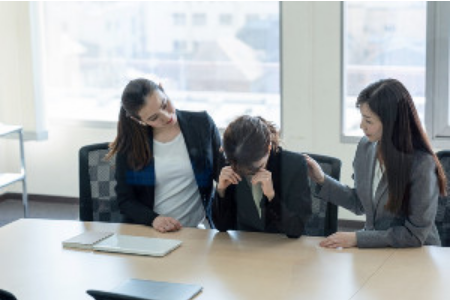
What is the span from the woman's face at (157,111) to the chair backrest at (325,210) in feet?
1.90

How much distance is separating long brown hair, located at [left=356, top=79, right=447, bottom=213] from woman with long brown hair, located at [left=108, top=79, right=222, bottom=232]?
0.72 meters

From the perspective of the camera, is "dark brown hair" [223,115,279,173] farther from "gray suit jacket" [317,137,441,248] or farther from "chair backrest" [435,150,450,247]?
"chair backrest" [435,150,450,247]

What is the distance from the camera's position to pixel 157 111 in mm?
3020

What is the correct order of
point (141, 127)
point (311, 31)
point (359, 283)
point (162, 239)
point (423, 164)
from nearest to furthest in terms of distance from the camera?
point (359, 283) < point (423, 164) < point (162, 239) < point (141, 127) < point (311, 31)

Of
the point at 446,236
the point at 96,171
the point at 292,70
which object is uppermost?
the point at 292,70

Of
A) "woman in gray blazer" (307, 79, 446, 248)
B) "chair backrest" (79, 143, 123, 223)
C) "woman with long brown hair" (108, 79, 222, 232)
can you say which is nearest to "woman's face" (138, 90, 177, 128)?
"woman with long brown hair" (108, 79, 222, 232)

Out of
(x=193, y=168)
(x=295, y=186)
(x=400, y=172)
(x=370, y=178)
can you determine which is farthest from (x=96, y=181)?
(x=400, y=172)

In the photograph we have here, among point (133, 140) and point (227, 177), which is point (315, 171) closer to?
point (227, 177)

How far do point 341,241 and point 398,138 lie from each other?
39cm

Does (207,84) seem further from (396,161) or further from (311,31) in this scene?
(396,161)

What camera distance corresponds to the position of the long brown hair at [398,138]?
2.61m

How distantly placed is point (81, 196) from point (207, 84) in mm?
2244

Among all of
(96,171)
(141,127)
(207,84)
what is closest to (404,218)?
(141,127)

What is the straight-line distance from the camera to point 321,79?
4824mm
